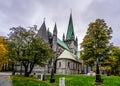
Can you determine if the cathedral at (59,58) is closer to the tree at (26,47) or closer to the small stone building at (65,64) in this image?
the small stone building at (65,64)

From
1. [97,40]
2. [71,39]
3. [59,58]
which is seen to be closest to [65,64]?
[59,58]

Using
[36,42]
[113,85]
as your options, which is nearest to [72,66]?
[36,42]

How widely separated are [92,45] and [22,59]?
14.6 meters

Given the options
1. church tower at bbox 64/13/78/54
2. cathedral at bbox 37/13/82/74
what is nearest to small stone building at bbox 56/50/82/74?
cathedral at bbox 37/13/82/74

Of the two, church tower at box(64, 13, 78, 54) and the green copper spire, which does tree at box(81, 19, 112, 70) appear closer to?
church tower at box(64, 13, 78, 54)

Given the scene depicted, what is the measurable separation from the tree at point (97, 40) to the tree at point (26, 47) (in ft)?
35.6

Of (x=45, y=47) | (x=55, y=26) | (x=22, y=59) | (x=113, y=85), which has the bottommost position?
(x=113, y=85)

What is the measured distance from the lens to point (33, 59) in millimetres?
36188

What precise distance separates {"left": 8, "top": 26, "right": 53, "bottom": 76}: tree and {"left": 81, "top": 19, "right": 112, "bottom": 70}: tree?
10.9 meters

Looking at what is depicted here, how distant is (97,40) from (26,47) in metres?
15.3

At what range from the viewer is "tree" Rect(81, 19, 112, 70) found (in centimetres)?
2759

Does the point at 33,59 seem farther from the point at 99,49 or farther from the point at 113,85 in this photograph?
the point at 113,85

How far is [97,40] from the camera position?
91.2 feet

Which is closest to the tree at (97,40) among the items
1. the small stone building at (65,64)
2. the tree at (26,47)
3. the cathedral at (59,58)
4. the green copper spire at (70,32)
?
the tree at (26,47)
